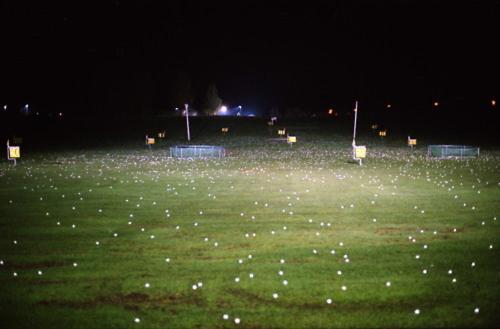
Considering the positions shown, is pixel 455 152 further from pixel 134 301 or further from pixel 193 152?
pixel 134 301

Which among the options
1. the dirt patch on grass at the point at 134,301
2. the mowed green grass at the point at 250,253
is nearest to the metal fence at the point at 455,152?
the mowed green grass at the point at 250,253

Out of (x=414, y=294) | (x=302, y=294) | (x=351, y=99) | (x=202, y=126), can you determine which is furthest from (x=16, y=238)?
(x=351, y=99)

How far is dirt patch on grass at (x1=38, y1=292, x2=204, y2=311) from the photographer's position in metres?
7.84

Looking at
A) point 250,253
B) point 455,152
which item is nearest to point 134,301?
point 250,253

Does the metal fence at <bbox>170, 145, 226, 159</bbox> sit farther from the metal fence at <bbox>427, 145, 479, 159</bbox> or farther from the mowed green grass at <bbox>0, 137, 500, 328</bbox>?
the mowed green grass at <bbox>0, 137, 500, 328</bbox>

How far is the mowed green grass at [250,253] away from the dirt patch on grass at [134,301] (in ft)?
0.09

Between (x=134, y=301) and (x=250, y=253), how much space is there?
9.77 feet

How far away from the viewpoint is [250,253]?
1048 cm

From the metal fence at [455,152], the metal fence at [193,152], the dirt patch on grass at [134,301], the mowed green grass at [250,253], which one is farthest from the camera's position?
the metal fence at [193,152]

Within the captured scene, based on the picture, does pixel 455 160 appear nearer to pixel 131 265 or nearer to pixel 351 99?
pixel 131 265

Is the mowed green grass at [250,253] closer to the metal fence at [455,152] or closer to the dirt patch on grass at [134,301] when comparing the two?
the dirt patch on grass at [134,301]

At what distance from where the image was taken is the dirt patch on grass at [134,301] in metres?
7.84

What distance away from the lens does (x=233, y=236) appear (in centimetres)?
1191

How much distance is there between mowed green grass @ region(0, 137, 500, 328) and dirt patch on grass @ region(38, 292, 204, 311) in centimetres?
3
